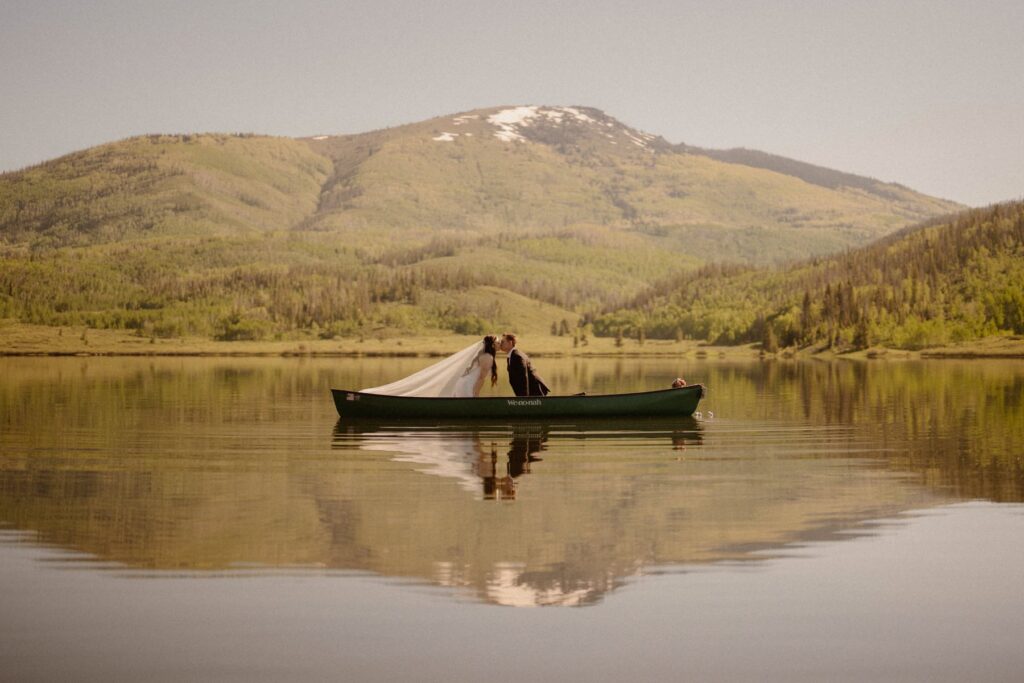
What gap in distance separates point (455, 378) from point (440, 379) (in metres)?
0.54

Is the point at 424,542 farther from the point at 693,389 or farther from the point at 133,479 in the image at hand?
the point at 693,389

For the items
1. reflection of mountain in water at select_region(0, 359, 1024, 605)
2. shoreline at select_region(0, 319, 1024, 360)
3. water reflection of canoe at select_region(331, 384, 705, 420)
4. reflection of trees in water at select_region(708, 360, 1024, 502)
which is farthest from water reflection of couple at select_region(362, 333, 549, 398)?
shoreline at select_region(0, 319, 1024, 360)

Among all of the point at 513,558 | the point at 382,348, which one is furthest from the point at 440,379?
the point at 382,348

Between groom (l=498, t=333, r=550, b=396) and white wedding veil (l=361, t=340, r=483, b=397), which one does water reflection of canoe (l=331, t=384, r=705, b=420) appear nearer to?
white wedding veil (l=361, t=340, r=483, b=397)

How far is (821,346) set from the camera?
145 m

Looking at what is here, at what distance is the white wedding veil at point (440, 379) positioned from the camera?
133 feet

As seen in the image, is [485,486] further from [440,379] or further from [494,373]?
[440,379]

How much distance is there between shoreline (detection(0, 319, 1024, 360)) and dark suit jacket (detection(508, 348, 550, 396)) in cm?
9476

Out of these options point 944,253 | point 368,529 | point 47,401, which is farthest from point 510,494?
point 944,253

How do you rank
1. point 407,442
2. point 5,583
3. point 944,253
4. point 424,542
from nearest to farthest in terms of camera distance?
point 5,583, point 424,542, point 407,442, point 944,253

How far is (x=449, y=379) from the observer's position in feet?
134

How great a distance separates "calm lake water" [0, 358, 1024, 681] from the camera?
1263 centimetres

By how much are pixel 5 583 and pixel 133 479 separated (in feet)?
32.7

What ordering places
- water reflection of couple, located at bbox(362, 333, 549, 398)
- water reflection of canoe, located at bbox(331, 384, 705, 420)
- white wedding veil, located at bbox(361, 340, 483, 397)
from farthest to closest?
white wedding veil, located at bbox(361, 340, 483, 397), water reflection of couple, located at bbox(362, 333, 549, 398), water reflection of canoe, located at bbox(331, 384, 705, 420)
